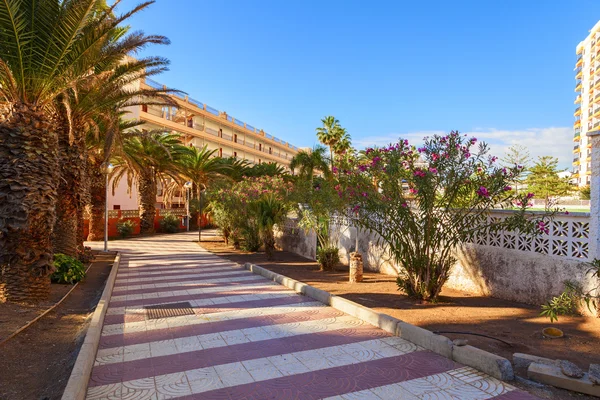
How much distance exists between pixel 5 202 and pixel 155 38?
16.9ft

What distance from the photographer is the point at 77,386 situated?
3.45m

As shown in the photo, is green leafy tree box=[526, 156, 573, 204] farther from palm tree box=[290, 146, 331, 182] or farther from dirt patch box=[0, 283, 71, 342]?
dirt patch box=[0, 283, 71, 342]

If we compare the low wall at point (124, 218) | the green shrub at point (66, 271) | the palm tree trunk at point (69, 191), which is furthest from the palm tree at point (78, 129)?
the low wall at point (124, 218)

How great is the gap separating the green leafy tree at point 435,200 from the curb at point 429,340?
137cm

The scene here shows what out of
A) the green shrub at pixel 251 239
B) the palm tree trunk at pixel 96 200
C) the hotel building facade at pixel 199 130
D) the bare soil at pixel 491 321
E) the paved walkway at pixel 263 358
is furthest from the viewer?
the hotel building facade at pixel 199 130

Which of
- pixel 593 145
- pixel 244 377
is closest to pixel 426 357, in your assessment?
pixel 244 377

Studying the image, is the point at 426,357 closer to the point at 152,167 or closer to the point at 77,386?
the point at 77,386

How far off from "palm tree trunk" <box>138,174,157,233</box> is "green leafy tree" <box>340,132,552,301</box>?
2219cm

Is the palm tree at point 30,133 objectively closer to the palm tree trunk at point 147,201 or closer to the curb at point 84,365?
the curb at point 84,365

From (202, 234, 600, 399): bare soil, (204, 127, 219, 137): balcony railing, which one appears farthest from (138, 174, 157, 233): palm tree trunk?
(204, 127, 219, 137): balcony railing

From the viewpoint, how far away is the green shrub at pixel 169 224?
29703 mm

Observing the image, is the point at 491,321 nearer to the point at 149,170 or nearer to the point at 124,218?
the point at 124,218

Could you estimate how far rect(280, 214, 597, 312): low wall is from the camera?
18.6ft

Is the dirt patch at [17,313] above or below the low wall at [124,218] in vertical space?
below
